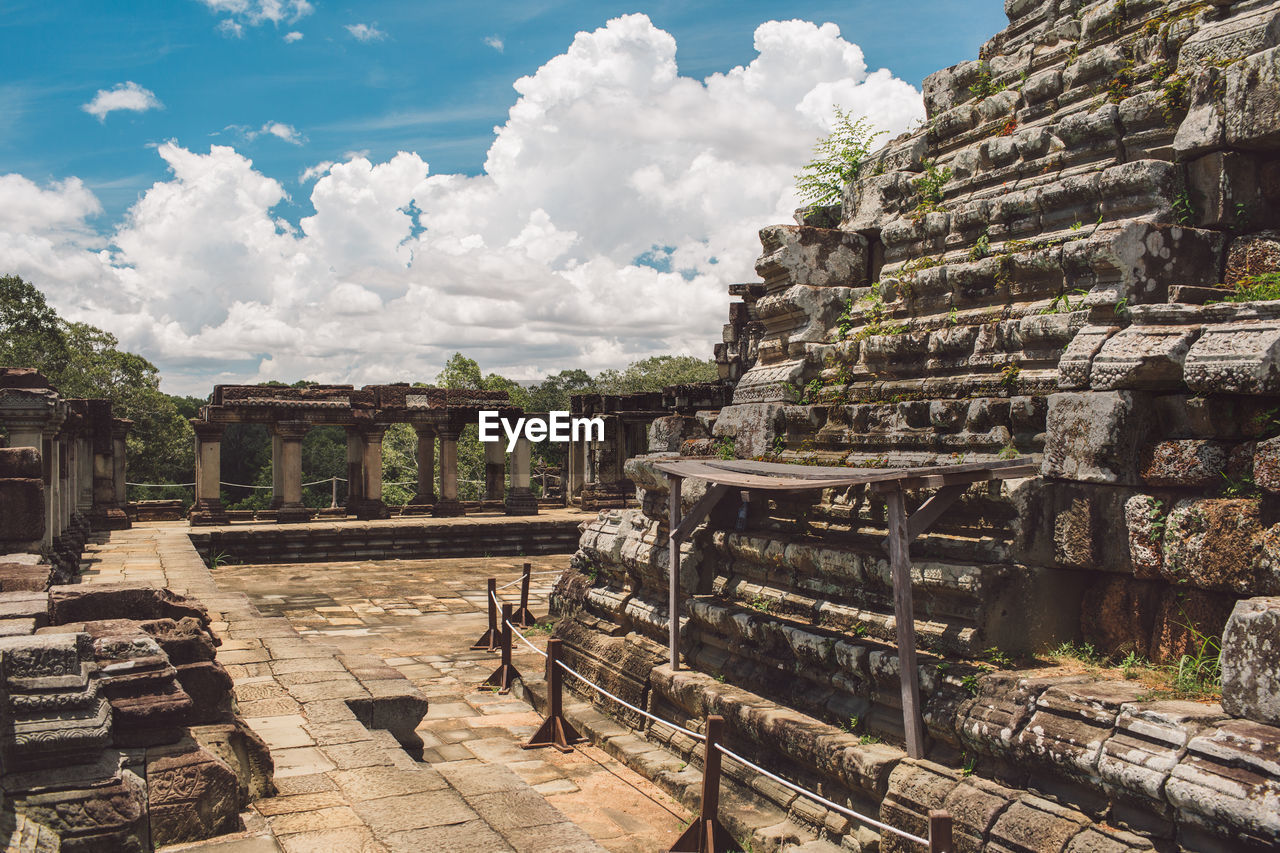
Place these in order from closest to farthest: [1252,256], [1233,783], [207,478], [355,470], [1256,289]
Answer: [1233,783] → [1256,289] → [1252,256] → [207,478] → [355,470]

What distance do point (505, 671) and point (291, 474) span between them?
12.6 meters

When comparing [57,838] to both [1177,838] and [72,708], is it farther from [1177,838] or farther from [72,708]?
[1177,838]

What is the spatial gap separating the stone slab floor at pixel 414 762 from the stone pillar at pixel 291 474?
5.91 m

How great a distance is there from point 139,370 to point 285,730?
1508 inches

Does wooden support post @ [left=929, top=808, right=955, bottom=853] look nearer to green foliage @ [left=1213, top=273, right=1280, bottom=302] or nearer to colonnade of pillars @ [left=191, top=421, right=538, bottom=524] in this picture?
green foliage @ [left=1213, top=273, right=1280, bottom=302]

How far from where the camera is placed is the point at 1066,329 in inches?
197

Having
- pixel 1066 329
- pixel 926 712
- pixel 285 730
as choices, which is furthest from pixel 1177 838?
pixel 285 730

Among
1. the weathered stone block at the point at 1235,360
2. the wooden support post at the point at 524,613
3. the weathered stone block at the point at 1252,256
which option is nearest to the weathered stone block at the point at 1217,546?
the weathered stone block at the point at 1235,360

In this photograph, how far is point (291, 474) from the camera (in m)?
19.6

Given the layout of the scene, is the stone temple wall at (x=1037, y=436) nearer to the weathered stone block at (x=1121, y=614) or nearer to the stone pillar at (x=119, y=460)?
the weathered stone block at (x=1121, y=614)

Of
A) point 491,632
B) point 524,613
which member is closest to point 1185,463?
point 491,632

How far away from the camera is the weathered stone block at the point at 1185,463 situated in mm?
3812

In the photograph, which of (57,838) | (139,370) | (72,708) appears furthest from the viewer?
(139,370)

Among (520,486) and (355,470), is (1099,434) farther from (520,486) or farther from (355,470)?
(355,470)
